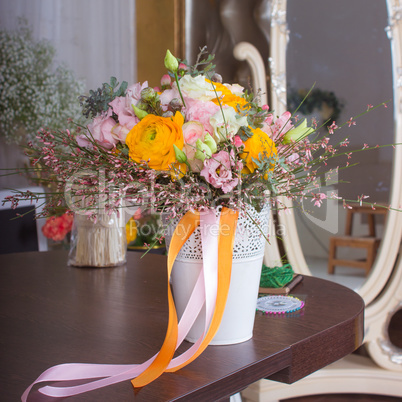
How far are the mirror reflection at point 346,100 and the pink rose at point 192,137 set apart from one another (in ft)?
4.96

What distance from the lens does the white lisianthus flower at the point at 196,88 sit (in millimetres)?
754

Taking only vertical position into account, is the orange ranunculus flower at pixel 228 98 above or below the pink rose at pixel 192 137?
above

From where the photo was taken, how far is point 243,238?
80 cm

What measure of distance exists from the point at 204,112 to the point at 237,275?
0.25 meters

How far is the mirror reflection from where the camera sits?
7.30 feet

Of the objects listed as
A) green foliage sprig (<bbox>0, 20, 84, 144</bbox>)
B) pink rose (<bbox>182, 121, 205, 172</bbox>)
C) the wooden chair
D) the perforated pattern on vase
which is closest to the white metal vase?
the perforated pattern on vase

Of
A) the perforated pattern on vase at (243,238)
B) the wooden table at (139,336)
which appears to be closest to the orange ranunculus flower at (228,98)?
the perforated pattern on vase at (243,238)

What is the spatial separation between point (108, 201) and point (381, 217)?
5.65 feet

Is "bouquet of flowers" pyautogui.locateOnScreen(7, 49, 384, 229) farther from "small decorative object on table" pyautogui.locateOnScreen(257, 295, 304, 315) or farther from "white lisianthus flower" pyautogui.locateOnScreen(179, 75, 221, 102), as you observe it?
"small decorative object on table" pyautogui.locateOnScreen(257, 295, 304, 315)

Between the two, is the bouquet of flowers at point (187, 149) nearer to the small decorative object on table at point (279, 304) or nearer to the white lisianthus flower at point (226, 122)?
the white lisianthus flower at point (226, 122)

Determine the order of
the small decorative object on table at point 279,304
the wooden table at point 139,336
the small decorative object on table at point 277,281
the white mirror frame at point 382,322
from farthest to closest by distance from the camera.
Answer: the white mirror frame at point 382,322 → the small decorative object on table at point 277,281 → the small decorative object on table at point 279,304 → the wooden table at point 139,336

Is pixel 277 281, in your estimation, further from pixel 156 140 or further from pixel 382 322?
pixel 382 322

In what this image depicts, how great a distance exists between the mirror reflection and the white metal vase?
4.60 feet

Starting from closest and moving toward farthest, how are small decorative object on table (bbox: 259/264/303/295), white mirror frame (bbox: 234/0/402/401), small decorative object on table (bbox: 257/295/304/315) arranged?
1. small decorative object on table (bbox: 257/295/304/315)
2. small decorative object on table (bbox: 259/264/303/295)
3. white mirror frame (bbox: 234/0/402/401)
